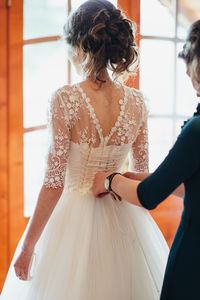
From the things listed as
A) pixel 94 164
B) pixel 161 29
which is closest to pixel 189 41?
pixel 94 164

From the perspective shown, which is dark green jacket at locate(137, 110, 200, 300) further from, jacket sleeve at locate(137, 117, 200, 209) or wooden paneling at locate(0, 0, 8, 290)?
wooden paneling at locate(0, 0, 8, 290)

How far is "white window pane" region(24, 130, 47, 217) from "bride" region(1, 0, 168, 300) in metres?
0.73

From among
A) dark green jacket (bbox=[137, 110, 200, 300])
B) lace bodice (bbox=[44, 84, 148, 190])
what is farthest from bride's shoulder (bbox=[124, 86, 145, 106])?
dark green jacket (bbox=[137, 110, 200, 300])

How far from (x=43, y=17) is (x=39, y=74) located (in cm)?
30

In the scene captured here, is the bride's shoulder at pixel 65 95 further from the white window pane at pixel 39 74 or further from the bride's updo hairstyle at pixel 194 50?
the white window pane at pixel 39 74

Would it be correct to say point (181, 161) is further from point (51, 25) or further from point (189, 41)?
point (51, 25)

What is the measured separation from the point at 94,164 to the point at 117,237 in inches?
10.0

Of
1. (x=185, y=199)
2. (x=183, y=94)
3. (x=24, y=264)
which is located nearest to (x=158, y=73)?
(x=183, y=94)

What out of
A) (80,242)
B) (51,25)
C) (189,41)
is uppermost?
(51,25)

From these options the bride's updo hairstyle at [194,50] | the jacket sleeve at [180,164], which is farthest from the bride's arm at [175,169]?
the bride's updo hairstyle at [194,50]

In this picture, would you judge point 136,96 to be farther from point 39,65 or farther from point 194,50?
point 39,65

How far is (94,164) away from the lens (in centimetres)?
119

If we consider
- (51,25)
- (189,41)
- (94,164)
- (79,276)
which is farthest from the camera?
(51,25)

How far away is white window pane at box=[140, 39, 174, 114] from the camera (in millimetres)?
2086
